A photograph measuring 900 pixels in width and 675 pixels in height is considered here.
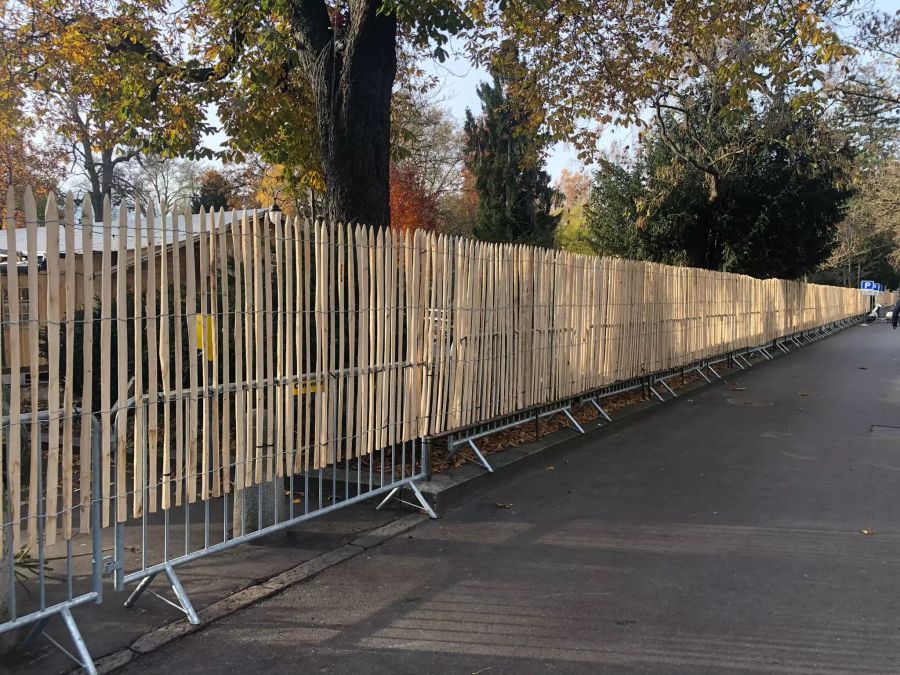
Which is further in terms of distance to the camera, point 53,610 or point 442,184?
point 442,184

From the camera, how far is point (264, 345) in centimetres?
472

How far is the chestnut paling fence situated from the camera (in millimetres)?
3441

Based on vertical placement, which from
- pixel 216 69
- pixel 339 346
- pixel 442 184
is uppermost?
pixel 442 184

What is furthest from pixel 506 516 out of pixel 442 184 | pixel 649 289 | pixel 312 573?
pixel 442 184

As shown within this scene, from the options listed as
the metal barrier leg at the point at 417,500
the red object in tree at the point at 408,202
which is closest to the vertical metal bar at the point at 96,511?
the metal barrier leg at the point at 417,500

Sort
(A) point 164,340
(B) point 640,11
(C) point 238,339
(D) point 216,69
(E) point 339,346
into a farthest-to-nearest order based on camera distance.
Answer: (B) point 640,11, (D) point 216,69, (E) point 339,346, (C) point 238,339, (A) point 164,340

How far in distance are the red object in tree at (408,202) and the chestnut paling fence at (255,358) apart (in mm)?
29331

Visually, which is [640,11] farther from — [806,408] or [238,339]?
[238,339]

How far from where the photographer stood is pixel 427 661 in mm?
3543

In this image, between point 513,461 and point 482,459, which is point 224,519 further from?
point 513,461

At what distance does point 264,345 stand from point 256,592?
1.57 metres

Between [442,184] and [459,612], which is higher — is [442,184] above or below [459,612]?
above

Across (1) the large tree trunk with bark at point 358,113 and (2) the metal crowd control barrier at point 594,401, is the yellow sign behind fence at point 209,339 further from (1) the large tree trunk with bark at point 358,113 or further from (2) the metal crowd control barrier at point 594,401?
(1) the large tree trunk with bark at point 358,113

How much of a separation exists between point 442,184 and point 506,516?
41647 mm
